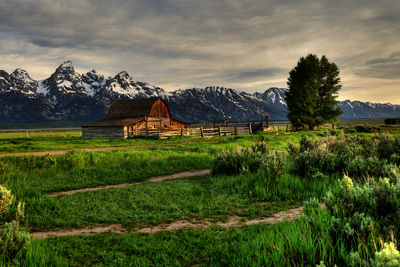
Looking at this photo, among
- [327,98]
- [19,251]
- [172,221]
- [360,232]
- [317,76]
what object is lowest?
[172,221]

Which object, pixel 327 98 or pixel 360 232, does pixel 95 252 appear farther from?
pixel 327 98

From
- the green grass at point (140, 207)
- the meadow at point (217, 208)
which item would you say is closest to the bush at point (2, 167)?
the meadow at point (217, 208)

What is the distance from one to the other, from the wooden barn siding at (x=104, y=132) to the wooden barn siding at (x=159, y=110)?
8876 mm

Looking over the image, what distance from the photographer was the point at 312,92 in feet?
137

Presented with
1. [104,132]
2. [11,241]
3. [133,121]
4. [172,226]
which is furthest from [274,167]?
[104,132]

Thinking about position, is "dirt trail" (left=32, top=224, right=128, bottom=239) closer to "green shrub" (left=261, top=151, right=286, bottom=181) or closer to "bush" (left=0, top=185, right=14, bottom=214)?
"bush" (left=0, top=185, right=14, bottom=214)

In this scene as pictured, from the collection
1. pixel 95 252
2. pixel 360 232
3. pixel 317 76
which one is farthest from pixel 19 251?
pixel 317 76

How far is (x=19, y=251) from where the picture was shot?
3.83 meters

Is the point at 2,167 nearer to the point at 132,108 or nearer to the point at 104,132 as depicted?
the point at 104,132

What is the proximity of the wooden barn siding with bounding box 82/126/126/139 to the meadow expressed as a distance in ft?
93.0

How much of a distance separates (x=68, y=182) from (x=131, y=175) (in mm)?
2567

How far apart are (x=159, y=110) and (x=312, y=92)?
2914 centimetres

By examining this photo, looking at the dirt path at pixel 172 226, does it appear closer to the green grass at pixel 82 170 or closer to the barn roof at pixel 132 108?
the green grass at pixel 82 170

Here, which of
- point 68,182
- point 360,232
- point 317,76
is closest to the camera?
point 360,232
